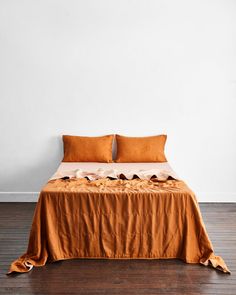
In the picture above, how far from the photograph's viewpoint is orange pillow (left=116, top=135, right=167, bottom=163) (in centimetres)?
366

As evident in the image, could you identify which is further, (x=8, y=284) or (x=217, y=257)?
(x=217, y=257)

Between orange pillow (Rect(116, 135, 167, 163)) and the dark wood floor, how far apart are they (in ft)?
4.02

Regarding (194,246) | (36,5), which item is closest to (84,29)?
(36,5)

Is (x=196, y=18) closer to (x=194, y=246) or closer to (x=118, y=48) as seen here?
(x=118, y=48)

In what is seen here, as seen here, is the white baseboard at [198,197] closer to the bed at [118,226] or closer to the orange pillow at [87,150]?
the orange pillow at [87,150]

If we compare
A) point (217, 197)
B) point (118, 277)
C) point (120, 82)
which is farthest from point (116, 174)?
point (217, 197)

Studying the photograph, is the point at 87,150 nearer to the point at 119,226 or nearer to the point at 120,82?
the point at 120,82

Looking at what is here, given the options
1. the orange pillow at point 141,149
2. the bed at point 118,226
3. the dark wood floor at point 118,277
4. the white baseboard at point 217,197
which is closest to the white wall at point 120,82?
the white baseboard at point 217,197

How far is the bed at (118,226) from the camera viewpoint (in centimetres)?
251

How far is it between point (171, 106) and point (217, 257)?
1.92 m

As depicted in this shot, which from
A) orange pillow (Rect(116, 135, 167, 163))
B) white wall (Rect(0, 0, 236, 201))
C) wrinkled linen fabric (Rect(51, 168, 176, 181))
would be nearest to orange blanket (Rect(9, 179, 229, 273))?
wrinkled linen fabric (Rect(51, 168, 176, 181))

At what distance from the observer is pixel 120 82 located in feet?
12.4

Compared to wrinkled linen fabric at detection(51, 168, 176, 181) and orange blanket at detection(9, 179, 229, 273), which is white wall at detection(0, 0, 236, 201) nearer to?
wrinkled linen fabric at detection(51, 168, 176, 181)

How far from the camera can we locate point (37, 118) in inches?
152
